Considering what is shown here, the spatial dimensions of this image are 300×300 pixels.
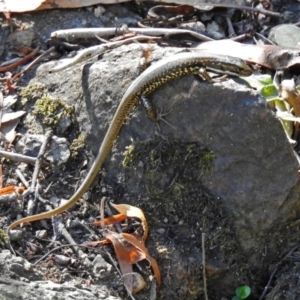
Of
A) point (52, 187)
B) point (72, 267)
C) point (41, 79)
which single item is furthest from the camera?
point (41, 79)

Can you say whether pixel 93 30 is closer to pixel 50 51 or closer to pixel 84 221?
pixel 50 51

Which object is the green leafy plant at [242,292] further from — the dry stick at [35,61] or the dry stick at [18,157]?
the dry stick at [35,61]

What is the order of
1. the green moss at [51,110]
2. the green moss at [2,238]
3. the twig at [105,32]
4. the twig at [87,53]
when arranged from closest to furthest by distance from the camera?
the green moss at [2,238]
the green moss at [51,110]
the twig at [87,53]
the twig at [105,32]

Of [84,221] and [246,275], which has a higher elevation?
[84,221]

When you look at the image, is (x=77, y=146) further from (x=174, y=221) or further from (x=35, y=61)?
(x=35, y=61)

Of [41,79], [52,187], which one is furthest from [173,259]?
[41,79]

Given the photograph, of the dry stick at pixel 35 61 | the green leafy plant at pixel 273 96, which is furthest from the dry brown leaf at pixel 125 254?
the dry stick at pixel 35 61

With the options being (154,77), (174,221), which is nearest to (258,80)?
(154,77)
